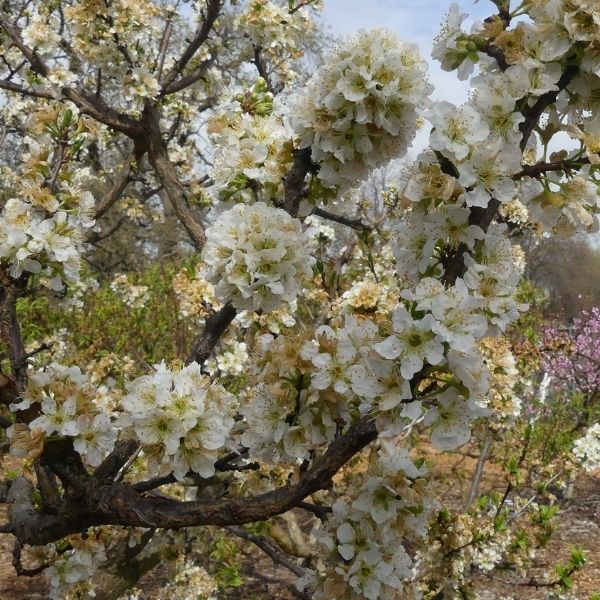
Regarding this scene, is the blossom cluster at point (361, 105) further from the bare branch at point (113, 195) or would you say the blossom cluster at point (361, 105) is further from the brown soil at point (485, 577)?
the brown soil at point (485, 577)

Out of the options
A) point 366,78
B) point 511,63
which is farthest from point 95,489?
point 511,63

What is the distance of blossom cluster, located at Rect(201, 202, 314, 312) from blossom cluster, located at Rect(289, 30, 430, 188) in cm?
20

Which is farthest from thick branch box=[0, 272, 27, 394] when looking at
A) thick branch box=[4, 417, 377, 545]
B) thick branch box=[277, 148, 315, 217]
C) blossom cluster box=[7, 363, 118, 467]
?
thick branch box=[277, 148, 315, 217]

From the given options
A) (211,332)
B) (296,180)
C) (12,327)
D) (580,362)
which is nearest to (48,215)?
(12,327)

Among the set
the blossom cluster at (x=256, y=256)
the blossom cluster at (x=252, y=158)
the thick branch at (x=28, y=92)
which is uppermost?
the thick branch at (x=28, y=92)

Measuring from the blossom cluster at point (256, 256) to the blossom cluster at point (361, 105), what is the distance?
20cm

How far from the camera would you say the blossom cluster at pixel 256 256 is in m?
1.42

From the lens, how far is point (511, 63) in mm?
1268

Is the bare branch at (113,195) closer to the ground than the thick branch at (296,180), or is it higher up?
higher up

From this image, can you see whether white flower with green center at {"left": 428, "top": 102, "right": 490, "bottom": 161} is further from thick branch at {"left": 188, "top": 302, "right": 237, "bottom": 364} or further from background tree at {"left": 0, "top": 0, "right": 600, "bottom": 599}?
thick branch at {"left": 188, "top": 302, "right": 237, "bottom": 364}

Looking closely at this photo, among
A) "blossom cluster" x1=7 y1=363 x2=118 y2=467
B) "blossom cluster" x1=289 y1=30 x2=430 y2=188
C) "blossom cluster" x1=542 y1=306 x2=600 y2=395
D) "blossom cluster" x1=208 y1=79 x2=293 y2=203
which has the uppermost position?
"blossom cluster" x1=542 y1=306 x2=600 y2=395

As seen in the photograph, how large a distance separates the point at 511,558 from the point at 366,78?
326 cm

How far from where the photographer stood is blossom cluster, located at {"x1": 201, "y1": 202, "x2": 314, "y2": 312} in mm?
1418

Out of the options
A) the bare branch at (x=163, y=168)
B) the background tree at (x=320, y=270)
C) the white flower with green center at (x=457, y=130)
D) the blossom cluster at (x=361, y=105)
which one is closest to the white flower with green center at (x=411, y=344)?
the background tree at (x=320, y=270)
